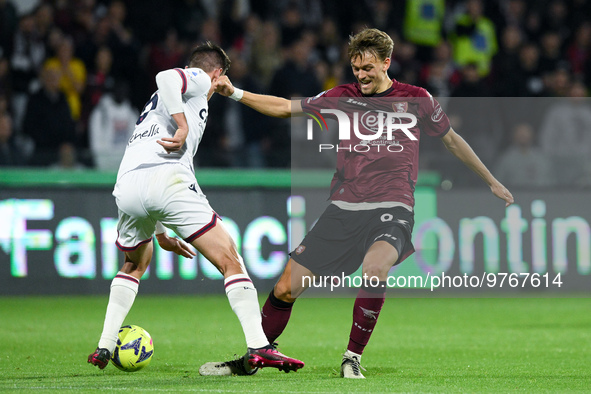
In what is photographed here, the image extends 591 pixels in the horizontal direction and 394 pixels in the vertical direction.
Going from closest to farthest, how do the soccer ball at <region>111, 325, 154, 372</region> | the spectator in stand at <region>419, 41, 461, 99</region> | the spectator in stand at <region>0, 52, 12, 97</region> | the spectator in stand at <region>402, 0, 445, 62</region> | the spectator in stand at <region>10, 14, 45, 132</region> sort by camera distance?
the soccer ball at <region>111, 325, 154, 372</region> < the spectator in stand at <region>0, 52, 12, 97</region> < the spectator in stand at <region>10, 14, 45, 132</region> < the spectator in stand at <region>419, 41, 461, 99</region> < the spectator in stand at <region>402, 0, 445, 62</region>

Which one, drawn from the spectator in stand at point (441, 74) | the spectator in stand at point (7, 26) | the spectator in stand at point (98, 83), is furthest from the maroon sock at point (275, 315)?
the spectator in stand at point (441, 74)

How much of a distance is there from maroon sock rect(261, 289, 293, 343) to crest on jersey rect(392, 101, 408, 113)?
4.69 ft

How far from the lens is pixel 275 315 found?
5918 mm

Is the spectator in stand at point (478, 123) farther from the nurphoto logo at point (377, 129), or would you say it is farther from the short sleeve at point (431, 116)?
the nurphoto logo at point (377, 129)

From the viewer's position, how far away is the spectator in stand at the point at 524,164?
1184 centimetres

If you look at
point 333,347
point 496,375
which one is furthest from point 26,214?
point 496,375

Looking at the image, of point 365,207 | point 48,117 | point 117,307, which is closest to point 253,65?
point 48,117

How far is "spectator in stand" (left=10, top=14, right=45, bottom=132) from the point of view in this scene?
461 inches

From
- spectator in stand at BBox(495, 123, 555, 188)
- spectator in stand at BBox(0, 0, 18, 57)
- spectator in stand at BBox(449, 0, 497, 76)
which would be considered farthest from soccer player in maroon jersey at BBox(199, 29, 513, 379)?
spectator in stand at BBox(449, 0, 497, 76)

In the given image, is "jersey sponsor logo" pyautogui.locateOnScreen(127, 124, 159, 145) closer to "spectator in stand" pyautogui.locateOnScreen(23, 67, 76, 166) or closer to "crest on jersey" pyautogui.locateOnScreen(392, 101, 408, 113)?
"crest on jersey" pyautogui.locateOnScreen(392, 101, 408, 113)

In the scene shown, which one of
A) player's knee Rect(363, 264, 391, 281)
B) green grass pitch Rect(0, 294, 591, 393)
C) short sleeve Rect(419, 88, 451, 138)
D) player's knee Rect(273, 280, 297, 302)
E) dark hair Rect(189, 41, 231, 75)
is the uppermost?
dark hair Rect(189, 41, 231, 75)

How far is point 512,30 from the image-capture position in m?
14.2

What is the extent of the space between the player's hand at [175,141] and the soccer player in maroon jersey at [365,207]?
0.64m

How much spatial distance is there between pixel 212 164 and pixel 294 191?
3.53 ft
